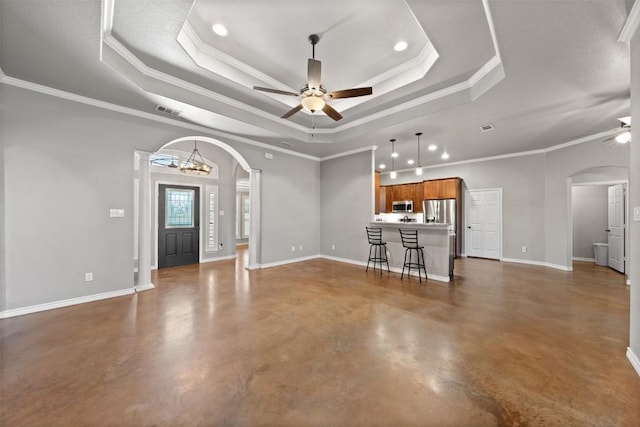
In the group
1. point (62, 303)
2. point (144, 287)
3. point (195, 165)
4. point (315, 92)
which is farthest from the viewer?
point (195, 165)

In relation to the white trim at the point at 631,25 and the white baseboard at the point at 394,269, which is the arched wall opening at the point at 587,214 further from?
the white trim at the point at 631,25

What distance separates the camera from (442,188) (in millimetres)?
7590

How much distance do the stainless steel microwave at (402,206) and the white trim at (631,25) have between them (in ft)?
19.8

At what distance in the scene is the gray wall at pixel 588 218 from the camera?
6480 millimetres

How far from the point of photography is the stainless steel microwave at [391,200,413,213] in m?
8.11

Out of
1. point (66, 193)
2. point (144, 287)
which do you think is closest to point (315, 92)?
point (66, 193)

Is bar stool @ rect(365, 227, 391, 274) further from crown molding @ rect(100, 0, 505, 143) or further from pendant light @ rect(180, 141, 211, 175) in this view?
pendant light @ rect(180, 141, 211, 175)

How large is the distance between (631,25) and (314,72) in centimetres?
280

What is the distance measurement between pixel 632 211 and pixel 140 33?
5143 mm

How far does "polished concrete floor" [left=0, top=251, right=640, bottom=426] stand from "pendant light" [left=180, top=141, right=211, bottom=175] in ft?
9.45

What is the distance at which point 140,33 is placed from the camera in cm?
254

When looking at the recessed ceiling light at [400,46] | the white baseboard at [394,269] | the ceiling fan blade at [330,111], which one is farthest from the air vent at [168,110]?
the white baseboard at [394,269]

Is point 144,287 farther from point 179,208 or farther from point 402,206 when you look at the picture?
point 402,206

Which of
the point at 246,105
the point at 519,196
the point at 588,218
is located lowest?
the point at 588,218
